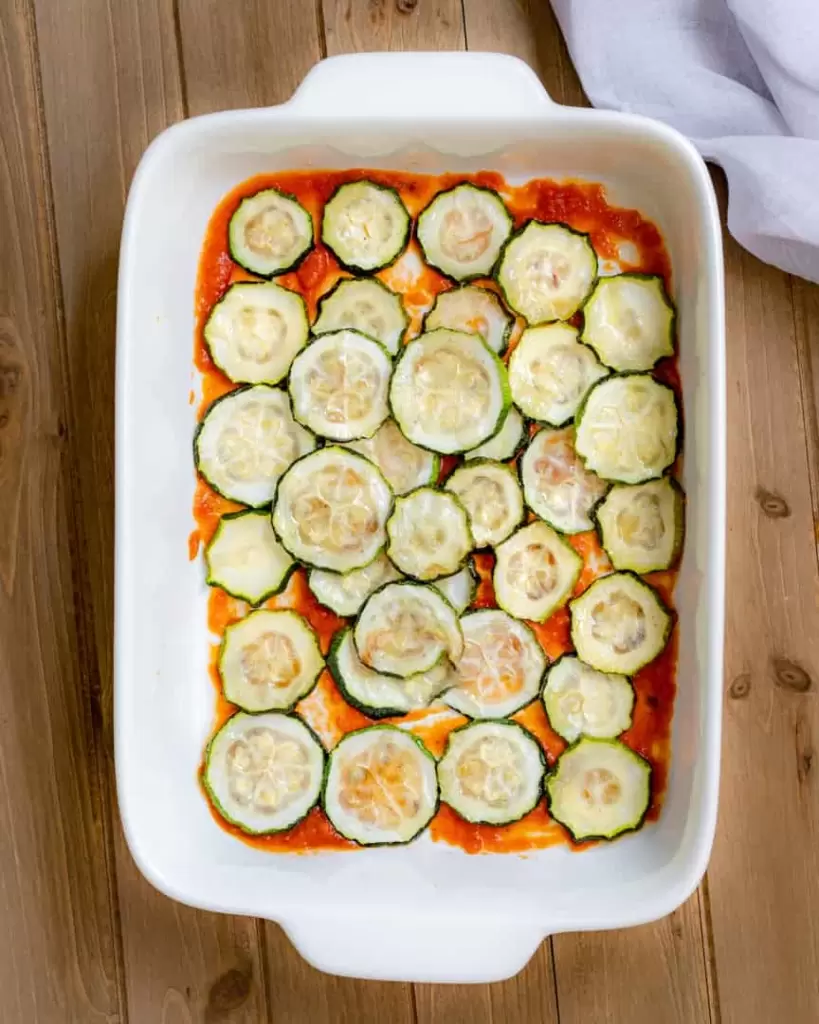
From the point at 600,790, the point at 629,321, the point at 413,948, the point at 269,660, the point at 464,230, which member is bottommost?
the point at 413,948

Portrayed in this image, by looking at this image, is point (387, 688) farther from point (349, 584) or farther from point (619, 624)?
point (619, 624)

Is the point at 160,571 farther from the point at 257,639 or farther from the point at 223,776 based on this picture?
the point at 223,776

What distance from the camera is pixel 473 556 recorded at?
4.98 ft

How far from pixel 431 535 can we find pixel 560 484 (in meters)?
0.22

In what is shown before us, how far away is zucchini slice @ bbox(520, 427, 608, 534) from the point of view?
4.90ft

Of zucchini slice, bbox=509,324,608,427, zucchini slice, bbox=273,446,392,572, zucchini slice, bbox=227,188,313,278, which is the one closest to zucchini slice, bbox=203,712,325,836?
zucchini slice, bbox=273,446,392,572

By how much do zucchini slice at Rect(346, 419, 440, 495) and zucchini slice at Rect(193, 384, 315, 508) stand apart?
0.32ft

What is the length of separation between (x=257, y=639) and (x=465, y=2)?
1092 mm

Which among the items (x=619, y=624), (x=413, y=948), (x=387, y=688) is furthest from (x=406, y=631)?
(x=413, y=948)

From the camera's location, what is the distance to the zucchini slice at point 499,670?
1.49 metres

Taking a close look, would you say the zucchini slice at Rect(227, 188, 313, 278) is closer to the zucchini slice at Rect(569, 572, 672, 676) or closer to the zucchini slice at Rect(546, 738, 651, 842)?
the zucchini slice at Rect(569, 572, 672, 676)

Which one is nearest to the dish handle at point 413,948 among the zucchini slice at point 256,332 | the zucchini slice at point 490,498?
the zucchini slice at point 490,498

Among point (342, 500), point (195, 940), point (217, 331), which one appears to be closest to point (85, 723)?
point (195, 940)

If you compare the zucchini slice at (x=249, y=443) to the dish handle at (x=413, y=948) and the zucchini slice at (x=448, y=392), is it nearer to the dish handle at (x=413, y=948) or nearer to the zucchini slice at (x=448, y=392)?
the zucchini slice at (x=448, y=392)
